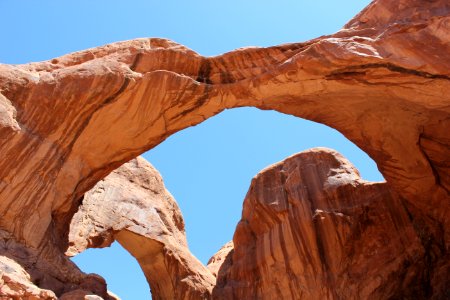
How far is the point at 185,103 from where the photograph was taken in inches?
513

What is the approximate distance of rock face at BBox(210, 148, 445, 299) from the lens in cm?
1587

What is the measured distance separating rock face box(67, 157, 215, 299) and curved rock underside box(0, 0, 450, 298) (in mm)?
4235

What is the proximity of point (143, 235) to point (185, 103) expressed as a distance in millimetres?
5912

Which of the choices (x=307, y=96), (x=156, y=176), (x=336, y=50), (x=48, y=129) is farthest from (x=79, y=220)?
(x=336, y=50)

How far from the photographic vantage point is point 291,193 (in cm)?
1805

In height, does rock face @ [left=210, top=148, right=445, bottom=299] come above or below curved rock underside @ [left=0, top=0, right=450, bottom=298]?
below

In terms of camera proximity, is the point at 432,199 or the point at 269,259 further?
the point at 269,259

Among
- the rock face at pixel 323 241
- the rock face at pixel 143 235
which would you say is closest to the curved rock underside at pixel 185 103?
the rock face at pixel 323 241

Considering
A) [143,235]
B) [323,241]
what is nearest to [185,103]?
[143,235]

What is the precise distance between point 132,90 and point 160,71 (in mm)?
760

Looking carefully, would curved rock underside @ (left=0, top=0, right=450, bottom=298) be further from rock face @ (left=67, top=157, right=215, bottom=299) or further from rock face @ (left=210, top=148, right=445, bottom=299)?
rock face @ (left=67, top=157, right=215, bottom=299)

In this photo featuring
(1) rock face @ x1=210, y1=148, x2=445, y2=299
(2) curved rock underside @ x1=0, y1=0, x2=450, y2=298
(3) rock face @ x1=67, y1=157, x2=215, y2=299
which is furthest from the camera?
(3) rock face @ x1=67, y1=157, x2=215, y2=299

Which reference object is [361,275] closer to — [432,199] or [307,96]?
[432,199]

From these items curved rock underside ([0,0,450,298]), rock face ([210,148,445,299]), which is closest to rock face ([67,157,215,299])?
rock face ([210,148,445,299])
